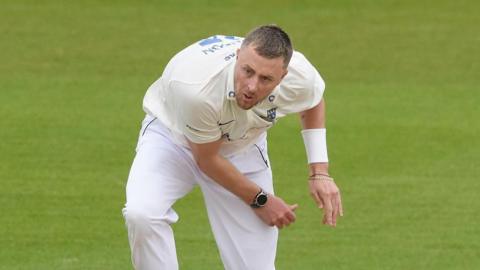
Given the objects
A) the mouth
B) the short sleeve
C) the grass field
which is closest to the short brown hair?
the mouth

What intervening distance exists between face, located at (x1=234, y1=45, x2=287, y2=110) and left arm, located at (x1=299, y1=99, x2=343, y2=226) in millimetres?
1092

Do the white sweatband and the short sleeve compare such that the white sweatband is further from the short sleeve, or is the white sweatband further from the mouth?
the mouth

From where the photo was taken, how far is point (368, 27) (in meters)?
19.7

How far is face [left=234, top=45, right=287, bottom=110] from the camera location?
24.2ft

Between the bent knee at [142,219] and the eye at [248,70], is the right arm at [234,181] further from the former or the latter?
the eye at [248,70]

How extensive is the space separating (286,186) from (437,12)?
903 cm

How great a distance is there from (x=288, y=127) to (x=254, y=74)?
23.5 feet

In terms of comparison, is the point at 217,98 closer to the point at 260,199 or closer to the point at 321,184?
the point at 260,199

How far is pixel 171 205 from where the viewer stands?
8.36 metres

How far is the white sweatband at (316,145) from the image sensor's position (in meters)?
8.56

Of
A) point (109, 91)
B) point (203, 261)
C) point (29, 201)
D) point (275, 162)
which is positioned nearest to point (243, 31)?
point (109, 91)

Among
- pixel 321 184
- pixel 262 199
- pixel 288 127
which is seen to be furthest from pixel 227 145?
pixel 288 127

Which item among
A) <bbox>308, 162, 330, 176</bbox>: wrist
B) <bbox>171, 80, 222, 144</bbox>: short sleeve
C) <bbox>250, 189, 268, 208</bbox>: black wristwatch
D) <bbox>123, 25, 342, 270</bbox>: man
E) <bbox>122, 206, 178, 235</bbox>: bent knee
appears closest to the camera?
<bbox>123, 25, 342, 270</bbox>: man

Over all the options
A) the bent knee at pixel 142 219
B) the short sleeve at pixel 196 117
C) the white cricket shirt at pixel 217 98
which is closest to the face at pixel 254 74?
the white cricket shirt at pixel 217 98
